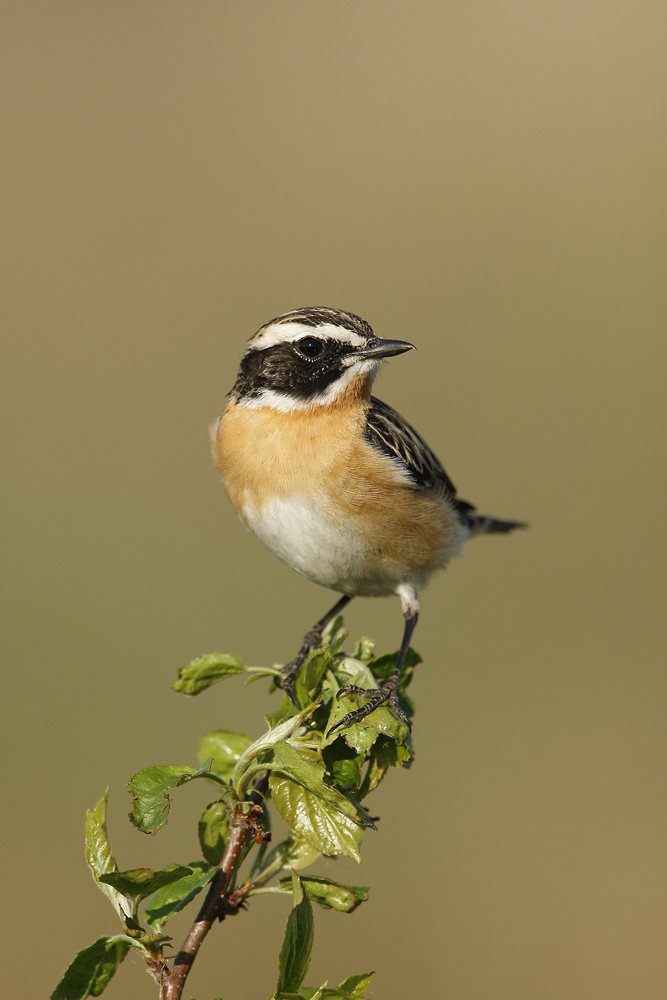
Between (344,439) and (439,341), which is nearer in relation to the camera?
(344,439)

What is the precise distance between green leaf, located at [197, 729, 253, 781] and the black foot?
51 centimetres

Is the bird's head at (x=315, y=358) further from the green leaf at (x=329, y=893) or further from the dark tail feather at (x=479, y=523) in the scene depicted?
the green leaf at (x=329, y=893)

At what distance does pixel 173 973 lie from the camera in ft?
8.13

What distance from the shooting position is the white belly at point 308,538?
4750 mm

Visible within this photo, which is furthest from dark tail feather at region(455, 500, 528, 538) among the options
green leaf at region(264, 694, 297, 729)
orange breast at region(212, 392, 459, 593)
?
green leaf at region(264, 694, 297, 729)

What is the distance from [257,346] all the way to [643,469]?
9.75 meters

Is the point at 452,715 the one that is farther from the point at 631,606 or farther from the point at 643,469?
the point at 643,469

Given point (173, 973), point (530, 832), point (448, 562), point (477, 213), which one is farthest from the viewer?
point (477, 213)

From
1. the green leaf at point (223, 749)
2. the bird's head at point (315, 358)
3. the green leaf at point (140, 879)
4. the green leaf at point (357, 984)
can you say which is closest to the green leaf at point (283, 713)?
the green leaf at point (223, 749)

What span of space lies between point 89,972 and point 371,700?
4.22 ft

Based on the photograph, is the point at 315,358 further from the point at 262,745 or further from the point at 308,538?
the point at 262,745

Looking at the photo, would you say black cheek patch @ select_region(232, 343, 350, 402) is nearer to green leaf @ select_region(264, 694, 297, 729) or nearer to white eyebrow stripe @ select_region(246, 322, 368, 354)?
white eyebrow stripe @ select_region(246, 322, 368, 354)

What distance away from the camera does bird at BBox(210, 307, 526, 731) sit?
481 cm

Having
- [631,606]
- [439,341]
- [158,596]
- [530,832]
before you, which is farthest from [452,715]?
[439,341]
